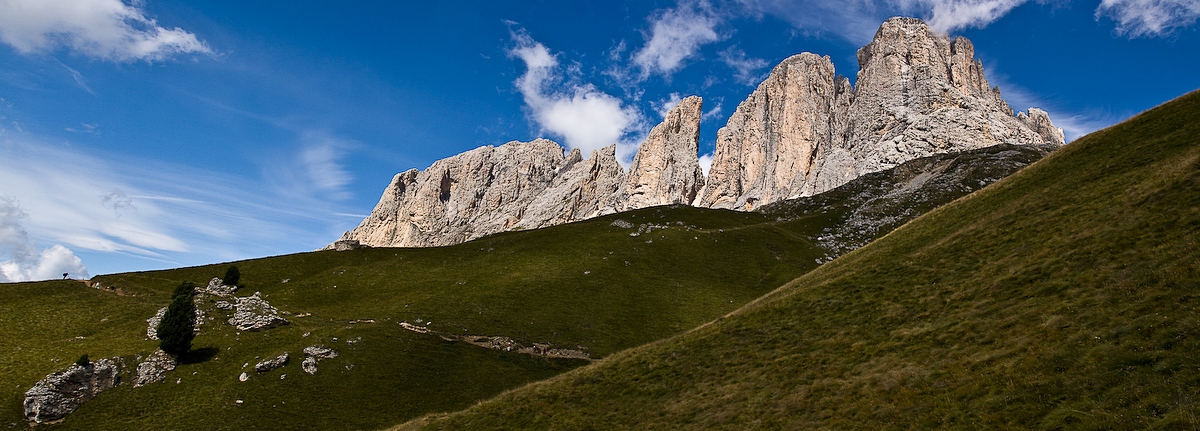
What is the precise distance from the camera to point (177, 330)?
4509 cm

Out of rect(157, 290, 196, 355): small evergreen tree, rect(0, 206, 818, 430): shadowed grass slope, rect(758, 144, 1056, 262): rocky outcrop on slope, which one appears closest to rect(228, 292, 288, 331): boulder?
rect(0, 206, 818, 430): shadowed grass slope

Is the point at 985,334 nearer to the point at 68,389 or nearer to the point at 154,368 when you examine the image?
the point at 154,368

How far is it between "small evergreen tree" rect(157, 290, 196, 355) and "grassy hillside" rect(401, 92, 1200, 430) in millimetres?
26247

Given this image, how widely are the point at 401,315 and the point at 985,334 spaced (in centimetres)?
5510

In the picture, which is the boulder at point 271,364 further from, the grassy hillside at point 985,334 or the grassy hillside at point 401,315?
the grassy hillside at point 985,334

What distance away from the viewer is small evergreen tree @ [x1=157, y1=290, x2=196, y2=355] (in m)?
44.8

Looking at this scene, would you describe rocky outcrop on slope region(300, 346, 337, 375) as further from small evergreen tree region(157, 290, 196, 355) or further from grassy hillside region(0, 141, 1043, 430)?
small evergreen tree region(157, 290, 196, 355)

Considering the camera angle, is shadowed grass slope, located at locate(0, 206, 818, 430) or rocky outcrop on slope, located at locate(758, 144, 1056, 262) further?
rocky outcrop on slope, located at locate(758, 144, 1056, 262)

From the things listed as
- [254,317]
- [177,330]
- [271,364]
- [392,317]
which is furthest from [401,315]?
[177,330]

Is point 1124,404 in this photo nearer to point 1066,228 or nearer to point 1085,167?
point 1066,228

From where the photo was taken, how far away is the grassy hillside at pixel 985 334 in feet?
50.9

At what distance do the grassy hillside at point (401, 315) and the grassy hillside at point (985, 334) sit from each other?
52.8 ft

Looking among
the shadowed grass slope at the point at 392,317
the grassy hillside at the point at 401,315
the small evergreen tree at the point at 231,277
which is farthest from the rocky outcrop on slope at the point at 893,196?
the small evergreen tree at the point at 231,277

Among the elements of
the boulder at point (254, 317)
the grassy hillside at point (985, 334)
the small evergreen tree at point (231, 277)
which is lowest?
the grassy hillside at point (985, 334)
